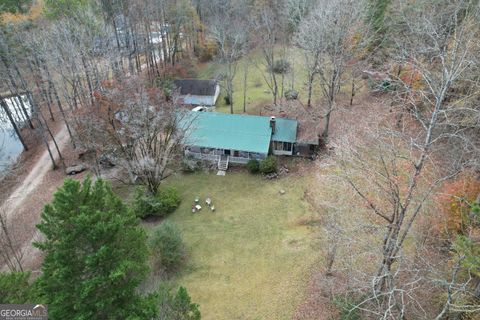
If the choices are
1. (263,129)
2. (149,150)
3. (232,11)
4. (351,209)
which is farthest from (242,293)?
(232,11)

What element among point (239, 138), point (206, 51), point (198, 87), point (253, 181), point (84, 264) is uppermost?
point (84, 264)

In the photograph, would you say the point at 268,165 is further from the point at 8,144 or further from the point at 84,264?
the point at 8,144

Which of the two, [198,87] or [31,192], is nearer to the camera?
[31,192]

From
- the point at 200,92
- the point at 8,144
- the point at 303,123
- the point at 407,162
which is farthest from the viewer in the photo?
the point at 200,92

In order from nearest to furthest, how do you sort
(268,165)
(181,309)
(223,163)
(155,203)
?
(181,309), (155,203), (268,165), (223,163)

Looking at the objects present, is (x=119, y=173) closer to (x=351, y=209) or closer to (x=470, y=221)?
(x=351, y=209)

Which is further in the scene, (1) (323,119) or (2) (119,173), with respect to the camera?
(1) (323,119)

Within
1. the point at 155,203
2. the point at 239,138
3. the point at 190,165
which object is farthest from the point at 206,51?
the point at 155,203
